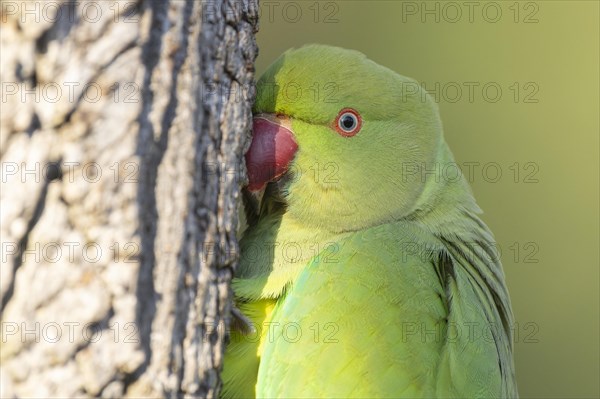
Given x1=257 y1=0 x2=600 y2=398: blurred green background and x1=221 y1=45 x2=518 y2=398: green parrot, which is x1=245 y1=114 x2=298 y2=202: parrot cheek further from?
x1=257 y1=0 x2=600 y2=398: blurred green background

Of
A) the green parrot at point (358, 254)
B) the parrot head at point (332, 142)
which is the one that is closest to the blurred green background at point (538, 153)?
the green parrot at point (358, 254)

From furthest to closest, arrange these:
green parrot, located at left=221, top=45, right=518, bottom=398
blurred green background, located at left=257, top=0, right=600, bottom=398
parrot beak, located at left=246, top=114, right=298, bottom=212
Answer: blurred green background, located at left=257, top=0, right=600, bottom=398
parrot beak, located at left=246, top=114, right=298, bottom=212
green parrot, located at left=221, top=45, right=518, bottom=398

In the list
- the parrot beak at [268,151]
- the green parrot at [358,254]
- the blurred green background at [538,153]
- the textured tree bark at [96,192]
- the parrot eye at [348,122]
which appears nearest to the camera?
the textured tree bark at [96,192]

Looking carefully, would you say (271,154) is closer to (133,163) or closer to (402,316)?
(402,316)

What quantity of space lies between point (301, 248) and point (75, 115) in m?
0.96

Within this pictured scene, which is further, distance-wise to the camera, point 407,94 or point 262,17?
point 262,17

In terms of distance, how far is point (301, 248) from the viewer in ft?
7.20

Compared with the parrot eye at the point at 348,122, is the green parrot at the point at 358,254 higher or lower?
lower

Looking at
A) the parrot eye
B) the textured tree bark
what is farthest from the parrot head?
the textured tree bark

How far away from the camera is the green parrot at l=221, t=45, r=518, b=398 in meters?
1.97

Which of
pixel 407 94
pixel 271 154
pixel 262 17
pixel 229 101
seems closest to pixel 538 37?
pixel 262 17

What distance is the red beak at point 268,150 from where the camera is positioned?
2168 millimetres

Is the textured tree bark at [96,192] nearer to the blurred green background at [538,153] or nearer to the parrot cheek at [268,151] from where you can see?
the parrot cheek at [268,151]

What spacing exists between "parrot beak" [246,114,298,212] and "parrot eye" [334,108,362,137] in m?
0.15
